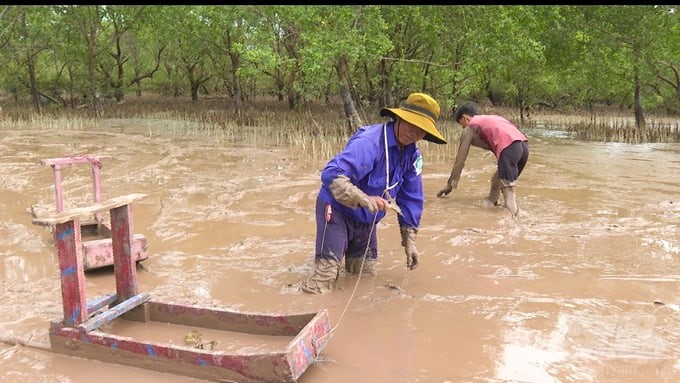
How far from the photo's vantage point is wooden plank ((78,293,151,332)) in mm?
2982

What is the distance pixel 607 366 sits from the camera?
2.87 meters

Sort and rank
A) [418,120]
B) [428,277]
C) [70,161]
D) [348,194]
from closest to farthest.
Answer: [348,194] → [418,120] → [428,277] → [70,161]

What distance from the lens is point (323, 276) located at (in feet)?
13.0

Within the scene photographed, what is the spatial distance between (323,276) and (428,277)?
33.9 inches

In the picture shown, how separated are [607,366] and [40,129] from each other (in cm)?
1656

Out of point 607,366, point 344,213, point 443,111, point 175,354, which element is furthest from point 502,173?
point 443,111

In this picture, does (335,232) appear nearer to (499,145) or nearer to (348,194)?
(348,194)

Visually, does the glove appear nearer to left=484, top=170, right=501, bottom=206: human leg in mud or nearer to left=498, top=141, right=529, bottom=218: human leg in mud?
left=498, top=141, right=529, bottom=218: human leg in mud

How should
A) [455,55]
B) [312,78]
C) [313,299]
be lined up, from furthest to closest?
[455,55] → [312,78] → [313,299]

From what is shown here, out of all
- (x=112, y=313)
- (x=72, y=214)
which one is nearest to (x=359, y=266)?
(x=112, y=313)

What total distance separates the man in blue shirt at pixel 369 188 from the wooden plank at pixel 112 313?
114 centimetres

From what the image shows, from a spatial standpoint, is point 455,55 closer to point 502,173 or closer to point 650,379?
point 502,173

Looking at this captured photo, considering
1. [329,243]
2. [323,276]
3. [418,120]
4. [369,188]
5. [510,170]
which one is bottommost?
[323,276]

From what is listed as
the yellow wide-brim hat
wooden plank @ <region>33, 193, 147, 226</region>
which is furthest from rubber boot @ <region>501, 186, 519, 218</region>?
wooden plank @ <region>33, 193, 147, 226</region>
